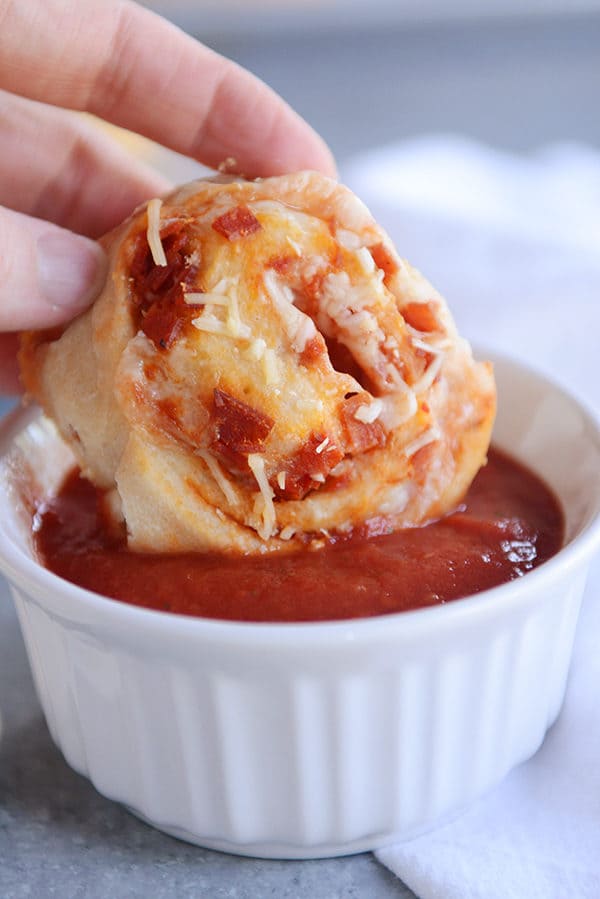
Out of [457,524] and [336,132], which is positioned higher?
[457,524]

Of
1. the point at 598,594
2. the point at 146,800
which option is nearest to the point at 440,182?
the point at 598,594

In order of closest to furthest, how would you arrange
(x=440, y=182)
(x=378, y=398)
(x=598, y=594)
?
(x=378, y=398) → (x=598, y=594) → (x=440, y=182)

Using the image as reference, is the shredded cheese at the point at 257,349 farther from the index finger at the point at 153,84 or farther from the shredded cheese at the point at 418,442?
the index finger at the point at 153,84

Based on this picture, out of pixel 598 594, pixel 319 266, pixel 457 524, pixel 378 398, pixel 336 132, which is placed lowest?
pixel 336 132

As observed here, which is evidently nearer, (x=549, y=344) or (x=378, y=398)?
(x=378, y=398)

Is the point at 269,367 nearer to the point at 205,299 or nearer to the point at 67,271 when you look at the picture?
the point at 205,299

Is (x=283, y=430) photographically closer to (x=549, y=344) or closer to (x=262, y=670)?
(x=262, y=670)

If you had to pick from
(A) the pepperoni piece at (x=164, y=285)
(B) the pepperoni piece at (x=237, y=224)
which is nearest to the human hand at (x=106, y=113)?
(A) the pepperoni piece at (x=164, y=285)
